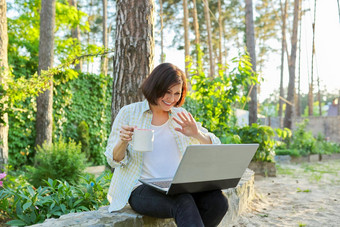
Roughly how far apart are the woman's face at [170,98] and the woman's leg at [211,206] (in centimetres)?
63

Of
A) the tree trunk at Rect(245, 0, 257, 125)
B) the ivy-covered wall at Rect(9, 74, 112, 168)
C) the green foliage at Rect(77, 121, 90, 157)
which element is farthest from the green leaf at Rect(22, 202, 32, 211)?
the tree trunk at Rect(245, 0, 257, 125)

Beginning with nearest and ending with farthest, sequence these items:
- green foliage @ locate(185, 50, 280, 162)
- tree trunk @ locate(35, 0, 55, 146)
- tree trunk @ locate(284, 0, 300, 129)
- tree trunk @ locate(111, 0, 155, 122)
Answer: tree trunk @ locate(111, 0, 155, 122), green foliage @ locate(185, 50, 280, 162), tree trunk @ locate(35, 0, 55, 146), tree trunk @ locate(284, 0, 300, 129)

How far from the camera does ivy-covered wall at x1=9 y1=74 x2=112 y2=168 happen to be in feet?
20.6

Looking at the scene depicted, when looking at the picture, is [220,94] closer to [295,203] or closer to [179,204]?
[295,203]

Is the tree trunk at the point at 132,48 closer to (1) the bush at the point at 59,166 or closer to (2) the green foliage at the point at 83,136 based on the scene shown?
(1) the bush at the point at 59,166

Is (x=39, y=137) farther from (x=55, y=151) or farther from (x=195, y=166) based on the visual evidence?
(x=195, y=166)

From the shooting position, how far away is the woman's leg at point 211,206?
201 centimetres

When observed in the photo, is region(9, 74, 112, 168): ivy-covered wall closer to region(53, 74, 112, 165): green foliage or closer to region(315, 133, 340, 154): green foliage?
region(53, 74, 112, 165): green foliage

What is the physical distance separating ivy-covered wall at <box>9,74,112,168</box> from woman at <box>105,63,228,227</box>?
401cm

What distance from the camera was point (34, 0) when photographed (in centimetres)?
841

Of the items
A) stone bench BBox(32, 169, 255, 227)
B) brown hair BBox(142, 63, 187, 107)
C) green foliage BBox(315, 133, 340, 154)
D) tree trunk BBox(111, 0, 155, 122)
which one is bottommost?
green foliage BBox(315, 133, 340, 154)

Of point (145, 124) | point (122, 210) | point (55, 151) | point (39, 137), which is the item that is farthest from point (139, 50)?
point (39, 137)

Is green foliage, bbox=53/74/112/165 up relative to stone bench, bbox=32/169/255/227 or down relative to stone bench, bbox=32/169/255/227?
up

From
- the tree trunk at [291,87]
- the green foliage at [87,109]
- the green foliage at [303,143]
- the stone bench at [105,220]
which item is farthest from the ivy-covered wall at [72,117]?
the tree trunk at [291,87]
